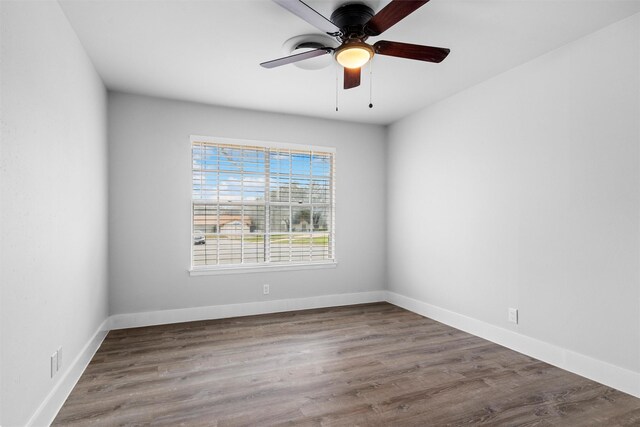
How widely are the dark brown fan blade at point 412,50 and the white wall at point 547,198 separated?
131cm

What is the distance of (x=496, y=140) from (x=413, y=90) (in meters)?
1.02

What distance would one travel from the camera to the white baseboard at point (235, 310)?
4012mm

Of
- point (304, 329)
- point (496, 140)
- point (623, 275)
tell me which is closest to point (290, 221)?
point (304, 329)

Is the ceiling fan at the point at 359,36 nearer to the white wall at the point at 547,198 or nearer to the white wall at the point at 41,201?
the white wall at the point at 547,198

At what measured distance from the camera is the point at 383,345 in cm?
344

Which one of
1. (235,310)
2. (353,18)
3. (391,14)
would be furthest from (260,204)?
(391,14)

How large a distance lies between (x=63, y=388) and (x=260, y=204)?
2.76 metres

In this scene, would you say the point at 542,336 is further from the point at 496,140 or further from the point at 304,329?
the point at 304,329

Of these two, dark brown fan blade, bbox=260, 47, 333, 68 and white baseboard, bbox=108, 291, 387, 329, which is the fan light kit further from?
white baseboard, bbox=108, 291, 387, 329

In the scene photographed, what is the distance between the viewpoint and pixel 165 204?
13.7ft

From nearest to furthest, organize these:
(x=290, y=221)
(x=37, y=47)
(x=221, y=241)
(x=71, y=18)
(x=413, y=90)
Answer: (x=37, y=47)
(x=71, y=18)
(x=413, y=90)
(x=221, y=241)
(x=290, y=221)

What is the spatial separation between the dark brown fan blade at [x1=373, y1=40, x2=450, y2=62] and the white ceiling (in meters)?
0.26

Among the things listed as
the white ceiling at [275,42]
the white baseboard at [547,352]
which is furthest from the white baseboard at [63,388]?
the white baseboard at [547,352]

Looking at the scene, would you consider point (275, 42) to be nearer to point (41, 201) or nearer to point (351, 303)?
point (41, 201)
